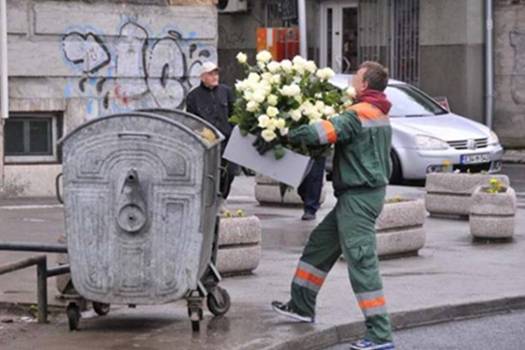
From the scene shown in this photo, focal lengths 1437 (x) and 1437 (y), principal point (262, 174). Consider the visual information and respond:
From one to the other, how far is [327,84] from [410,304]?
5.92 ft

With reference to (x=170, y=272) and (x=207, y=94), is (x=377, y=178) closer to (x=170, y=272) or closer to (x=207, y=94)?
(x=170, y=272)

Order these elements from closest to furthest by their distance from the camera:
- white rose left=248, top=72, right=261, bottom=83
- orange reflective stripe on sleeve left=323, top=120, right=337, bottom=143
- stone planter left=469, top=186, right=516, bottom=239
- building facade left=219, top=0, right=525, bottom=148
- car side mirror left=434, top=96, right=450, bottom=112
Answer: orange reflective stripe on sleeve left=323, top=120, right=337, bottom=143
white rose left=248, top=72, right=261, bottom=83
stone planter left=469, top=186, right=516, bottom=239
car side mirror left=434, top=96, right=450, bottom=112
building facade left=219, top=0, right=525, bottom=148

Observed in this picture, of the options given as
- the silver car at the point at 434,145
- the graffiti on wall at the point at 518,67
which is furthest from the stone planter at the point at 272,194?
the graffiti on wall at the point at 518,67

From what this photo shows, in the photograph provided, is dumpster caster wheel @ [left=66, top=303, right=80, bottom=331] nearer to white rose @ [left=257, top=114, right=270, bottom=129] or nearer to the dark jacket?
white rose @ [left=257, top=114, right=270, bottom=129]

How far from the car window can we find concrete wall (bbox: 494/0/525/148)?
6.48 meters

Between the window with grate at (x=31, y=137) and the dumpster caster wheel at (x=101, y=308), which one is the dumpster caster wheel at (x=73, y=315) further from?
the window with grate at (x=31, y=137)

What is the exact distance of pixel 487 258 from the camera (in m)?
12.6

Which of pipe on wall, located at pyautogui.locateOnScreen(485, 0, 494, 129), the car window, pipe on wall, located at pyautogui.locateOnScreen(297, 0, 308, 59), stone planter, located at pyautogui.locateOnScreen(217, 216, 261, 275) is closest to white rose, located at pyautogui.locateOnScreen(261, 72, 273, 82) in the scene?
stone planter, located at pyautogui.locateOnScreen(217, 216, 261, 275)

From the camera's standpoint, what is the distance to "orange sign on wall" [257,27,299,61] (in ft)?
91.8

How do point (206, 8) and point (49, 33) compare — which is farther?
point (206, 8)

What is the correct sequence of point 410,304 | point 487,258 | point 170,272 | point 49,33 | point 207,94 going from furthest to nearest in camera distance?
point 49,33
point 207,94
point 487,258
point 410,304
point 170,272

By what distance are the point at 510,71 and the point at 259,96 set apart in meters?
20.1

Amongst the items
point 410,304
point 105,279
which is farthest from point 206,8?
point 105,279

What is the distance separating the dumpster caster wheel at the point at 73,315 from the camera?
895cm
